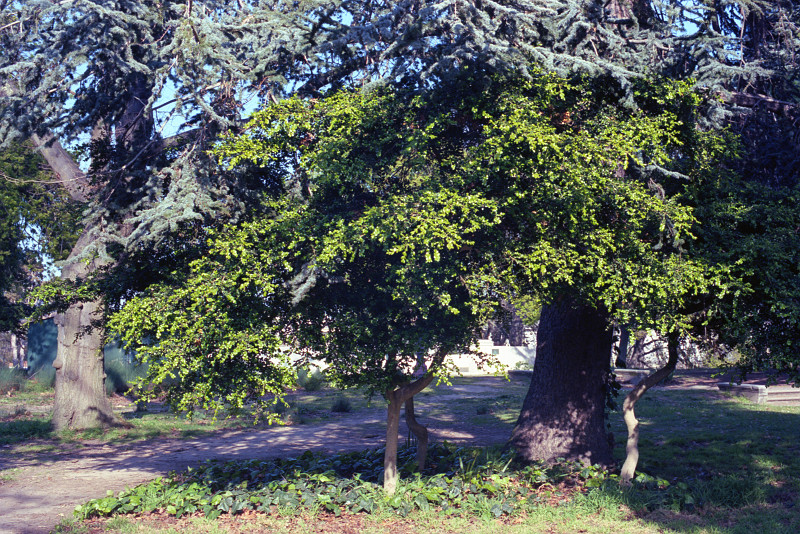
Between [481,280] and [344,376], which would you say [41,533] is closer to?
[344,376]

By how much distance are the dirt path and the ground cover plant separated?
981mm

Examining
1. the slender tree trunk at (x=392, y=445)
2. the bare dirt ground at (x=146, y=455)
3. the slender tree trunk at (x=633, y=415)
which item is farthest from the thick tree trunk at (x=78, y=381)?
the slender tree trunk at (x=633, y=415)

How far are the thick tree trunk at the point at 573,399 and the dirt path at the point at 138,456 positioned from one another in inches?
129

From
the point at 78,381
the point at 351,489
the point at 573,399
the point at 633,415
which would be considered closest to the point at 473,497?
the point at 351,489

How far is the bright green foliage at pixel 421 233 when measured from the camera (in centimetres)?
692

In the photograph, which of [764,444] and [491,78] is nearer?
[491,78]

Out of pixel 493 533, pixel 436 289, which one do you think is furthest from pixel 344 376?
pixel 493 533

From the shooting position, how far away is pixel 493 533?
301 inches

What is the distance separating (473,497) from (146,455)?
24.4 ft

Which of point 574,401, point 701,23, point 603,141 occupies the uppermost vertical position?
point 701,23

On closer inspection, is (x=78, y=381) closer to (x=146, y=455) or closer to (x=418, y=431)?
(x=146, y=455)

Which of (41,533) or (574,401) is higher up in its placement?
(574,401)

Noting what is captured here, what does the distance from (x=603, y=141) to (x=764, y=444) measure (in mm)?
7684

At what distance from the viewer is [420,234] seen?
6.52 metres
